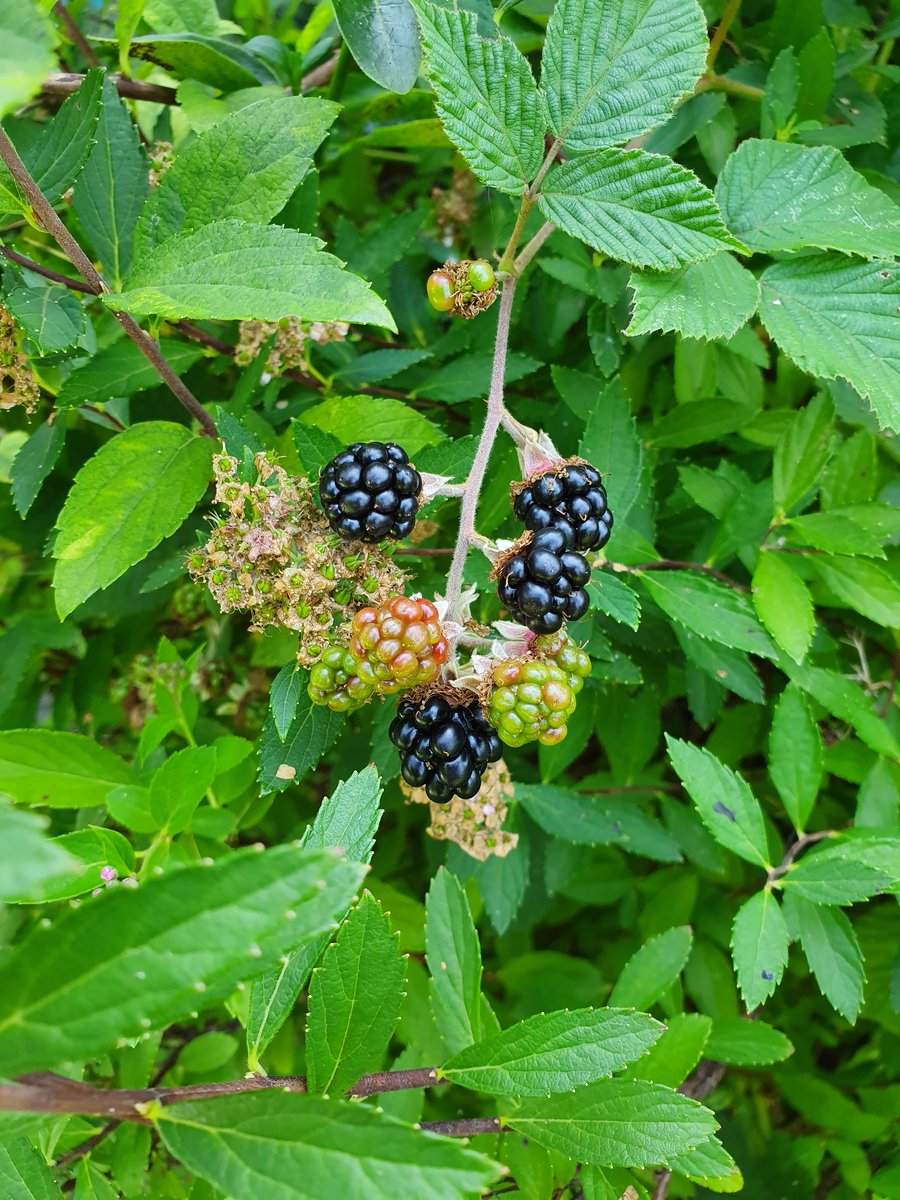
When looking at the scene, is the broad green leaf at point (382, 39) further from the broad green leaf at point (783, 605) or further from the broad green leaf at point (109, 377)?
the broad green leaf at point (783, 605)

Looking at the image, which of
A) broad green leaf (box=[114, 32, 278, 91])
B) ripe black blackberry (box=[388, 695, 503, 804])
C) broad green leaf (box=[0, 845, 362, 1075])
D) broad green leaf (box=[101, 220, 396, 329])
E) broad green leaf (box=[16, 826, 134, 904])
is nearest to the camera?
broad green leaf (box=[0, 845, 362, 1075])

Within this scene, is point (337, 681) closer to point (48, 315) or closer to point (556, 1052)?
point (556, 1052)

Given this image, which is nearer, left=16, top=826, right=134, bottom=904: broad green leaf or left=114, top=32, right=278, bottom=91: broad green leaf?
left=16, top=826, right=134, bottom=904: broad green leaf

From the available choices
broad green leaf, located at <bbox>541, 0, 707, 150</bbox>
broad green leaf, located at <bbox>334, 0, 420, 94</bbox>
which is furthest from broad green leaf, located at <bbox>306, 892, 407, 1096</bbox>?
broad green leaf, located at <bbox>334, 0, 420, 94</bbox>

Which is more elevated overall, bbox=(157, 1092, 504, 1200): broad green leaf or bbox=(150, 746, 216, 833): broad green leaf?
bbox=(157, 1092, 504, 1200): broad green leaf

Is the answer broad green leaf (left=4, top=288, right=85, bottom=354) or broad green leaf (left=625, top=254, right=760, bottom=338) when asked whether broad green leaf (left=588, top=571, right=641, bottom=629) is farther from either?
broad green leaf (left=4, top=288, right=85, bottom=354)

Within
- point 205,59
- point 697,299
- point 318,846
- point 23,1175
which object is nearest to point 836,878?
point 318,846
